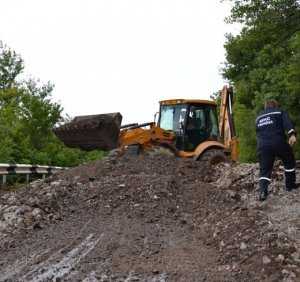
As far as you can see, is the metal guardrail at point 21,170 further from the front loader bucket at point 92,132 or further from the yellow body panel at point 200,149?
the yellow body panel at point 200,149

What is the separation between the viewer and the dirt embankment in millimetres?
6934

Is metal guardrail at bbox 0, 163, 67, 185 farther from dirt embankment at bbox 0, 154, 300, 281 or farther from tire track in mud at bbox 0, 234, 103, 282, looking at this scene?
tire track in mud at bbox 0, 234, 103, 282

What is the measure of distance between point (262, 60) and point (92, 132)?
17.5 m

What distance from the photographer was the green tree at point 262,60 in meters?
13.3

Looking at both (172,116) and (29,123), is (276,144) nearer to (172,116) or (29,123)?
(172,116)

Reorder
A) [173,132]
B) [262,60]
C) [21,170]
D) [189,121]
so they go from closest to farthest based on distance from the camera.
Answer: [173,132]
[189,121]
[21,170]
[262,60]

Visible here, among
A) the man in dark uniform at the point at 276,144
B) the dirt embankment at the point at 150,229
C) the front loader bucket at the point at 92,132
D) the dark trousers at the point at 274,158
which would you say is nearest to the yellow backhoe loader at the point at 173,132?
the front loader bucket at the point at 92,132

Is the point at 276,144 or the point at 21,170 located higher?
the point at 276,144

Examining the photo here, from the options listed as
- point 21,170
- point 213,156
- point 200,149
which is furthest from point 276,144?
point 21,170

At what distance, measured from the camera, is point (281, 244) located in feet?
23.7

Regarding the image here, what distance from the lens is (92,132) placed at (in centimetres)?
1497

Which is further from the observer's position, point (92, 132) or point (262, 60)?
point (262, 60)

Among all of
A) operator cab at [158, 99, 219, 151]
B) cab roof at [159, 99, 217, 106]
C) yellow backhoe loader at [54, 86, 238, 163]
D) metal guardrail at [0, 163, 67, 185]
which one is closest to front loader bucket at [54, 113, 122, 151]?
yellow backhoe loader at [54, 86, 238, 163]

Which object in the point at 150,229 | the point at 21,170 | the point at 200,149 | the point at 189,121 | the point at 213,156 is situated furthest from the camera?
the point at 21,170
